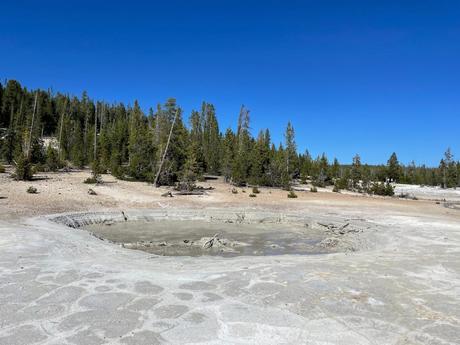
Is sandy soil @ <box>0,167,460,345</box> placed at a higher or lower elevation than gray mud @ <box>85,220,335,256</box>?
higher

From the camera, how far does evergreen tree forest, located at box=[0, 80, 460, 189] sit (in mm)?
39312

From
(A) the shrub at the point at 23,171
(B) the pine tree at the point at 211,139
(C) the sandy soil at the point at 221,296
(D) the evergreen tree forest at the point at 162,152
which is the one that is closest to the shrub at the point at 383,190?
(D) the evergreen tree forest at the point at 162,152

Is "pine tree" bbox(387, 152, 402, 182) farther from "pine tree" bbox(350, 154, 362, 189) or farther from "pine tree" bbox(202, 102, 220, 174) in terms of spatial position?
"pine tree" bbox(202, 102, 220, 174)

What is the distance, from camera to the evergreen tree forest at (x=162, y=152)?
39.3 metres

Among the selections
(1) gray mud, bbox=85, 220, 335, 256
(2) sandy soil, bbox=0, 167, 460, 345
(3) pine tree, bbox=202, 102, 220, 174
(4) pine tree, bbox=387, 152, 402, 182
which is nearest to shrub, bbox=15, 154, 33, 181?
(1) gray mud, bbox=85, 220, 335, 256

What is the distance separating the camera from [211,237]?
16.1 m

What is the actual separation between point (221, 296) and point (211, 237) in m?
9.47

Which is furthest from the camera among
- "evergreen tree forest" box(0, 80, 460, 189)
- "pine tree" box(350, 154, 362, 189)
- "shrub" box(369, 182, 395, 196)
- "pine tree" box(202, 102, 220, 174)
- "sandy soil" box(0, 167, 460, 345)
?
"pine tree" box(202, 102, 220, 174)

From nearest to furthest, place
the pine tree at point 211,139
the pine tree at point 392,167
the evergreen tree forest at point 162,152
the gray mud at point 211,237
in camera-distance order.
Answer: the gray mud at point 211,237, the evergreen tree forest at point 162,152, the pine tree at point 211,139, the pine tree at point 392,167

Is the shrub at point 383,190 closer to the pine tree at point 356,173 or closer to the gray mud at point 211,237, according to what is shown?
the pine tree at point 356,173

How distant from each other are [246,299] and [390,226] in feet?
43.2

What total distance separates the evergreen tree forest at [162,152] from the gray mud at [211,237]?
14.2 metres

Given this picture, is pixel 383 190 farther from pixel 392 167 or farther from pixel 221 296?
pixel 221 296

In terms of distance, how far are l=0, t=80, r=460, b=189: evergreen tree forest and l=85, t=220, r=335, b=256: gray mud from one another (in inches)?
558
